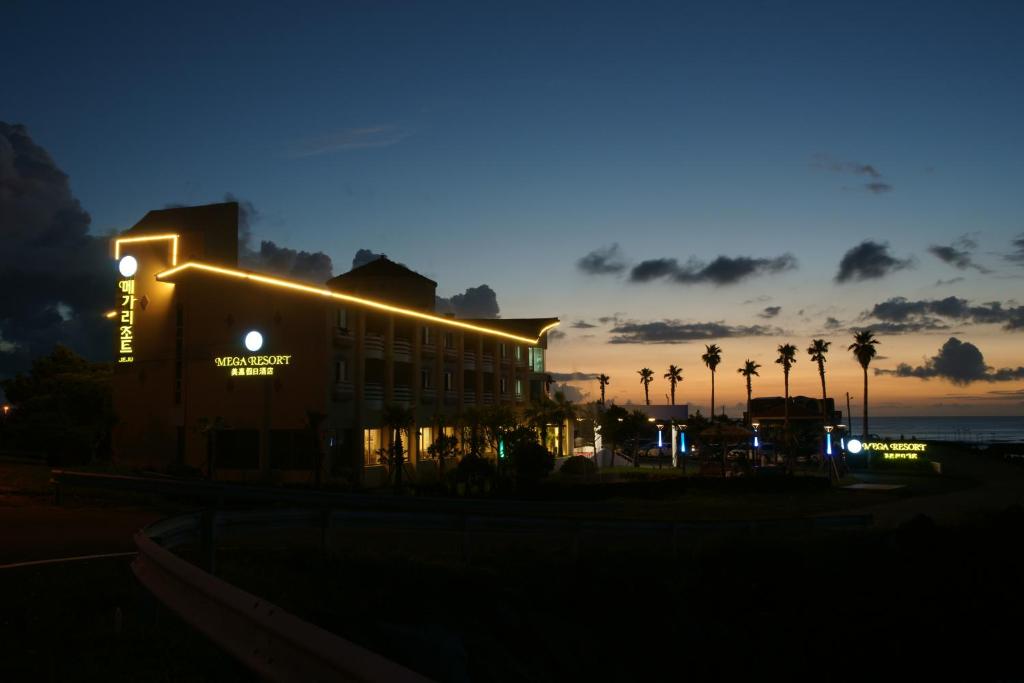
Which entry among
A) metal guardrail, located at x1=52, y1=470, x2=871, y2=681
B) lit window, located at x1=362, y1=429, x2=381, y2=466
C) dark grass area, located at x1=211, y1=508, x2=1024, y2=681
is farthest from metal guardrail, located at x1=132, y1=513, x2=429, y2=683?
lit window, located at x1=362, y1=429, x2=381, y2=466

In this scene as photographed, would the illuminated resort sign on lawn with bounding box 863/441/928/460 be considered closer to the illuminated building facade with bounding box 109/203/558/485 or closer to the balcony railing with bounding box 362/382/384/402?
the illuminated building facade with bounding box 109/203/558/485

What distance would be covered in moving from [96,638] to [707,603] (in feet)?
46.3

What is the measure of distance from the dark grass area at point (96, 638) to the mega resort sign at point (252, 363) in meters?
27.2

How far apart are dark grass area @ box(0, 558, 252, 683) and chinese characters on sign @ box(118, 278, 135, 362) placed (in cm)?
3606

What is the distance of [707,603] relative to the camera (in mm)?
18188

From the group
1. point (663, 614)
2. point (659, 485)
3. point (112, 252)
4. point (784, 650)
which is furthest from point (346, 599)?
point (112, 252)

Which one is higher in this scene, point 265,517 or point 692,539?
point 265,517

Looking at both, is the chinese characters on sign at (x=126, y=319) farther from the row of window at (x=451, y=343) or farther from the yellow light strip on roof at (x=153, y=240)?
the row of window at (x=451, y=343)

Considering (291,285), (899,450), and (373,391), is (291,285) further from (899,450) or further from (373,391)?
(899,450)

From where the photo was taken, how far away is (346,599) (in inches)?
459

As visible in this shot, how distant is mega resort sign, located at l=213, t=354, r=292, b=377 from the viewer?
36784 mm

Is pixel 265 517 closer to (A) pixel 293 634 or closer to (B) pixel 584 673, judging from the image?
(B) pixel 584 673

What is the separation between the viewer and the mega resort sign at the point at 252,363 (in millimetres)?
36784

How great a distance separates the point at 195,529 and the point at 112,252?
39.1 metres
